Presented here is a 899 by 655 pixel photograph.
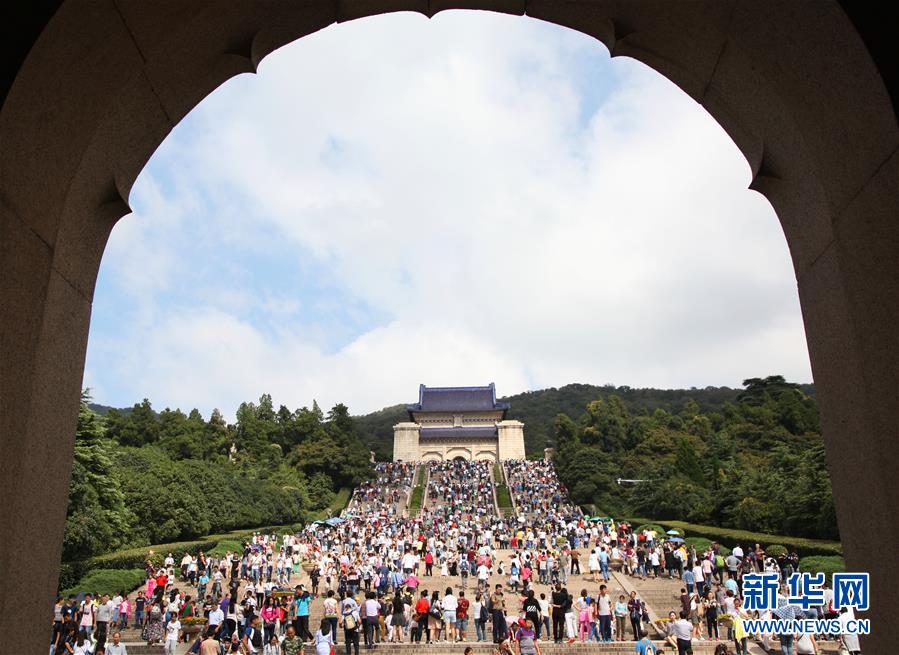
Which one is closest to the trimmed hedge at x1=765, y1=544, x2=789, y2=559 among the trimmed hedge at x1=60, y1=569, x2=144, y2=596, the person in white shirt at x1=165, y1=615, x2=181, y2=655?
the person in white shirt at x1=165, y1=615, x2=181, y2=655

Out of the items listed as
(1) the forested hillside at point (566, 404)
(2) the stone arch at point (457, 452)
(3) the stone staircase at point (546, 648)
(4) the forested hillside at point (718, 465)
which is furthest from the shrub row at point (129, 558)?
(1) the forested hillside at point (566, 404)

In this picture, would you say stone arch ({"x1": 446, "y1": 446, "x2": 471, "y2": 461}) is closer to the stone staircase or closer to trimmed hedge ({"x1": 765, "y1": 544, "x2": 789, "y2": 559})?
trimmed hedge ({"x1": 765, "y1": 544, "x2": 789, "y2": 559})

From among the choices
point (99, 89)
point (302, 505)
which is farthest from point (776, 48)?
point (302, 505)

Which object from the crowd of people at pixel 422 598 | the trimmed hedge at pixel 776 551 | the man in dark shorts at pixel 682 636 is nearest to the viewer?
the man in dark shorts at pixel 682 636

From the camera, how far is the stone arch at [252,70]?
3.85 meters

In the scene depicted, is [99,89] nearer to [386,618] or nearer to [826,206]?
[826,206]

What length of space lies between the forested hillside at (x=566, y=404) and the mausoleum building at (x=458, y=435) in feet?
107

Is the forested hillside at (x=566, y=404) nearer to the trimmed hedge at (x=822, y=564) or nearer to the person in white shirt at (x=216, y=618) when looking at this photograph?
the trimmed hedge at (x=822, y=564)

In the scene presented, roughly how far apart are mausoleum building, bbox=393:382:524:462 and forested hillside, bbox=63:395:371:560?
9620mm

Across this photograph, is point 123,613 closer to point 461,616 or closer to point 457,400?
point 461,616

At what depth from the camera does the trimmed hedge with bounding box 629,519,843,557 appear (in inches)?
879

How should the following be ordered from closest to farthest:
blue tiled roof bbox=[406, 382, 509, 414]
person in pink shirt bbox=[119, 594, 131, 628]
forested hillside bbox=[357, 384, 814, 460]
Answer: person in pink shirt bbox=[119, 594, 131, 628] → blue tiled roof bbox=[406, 382, 509, 414] → forested hillside bbox=[357, 384, 814, 460]

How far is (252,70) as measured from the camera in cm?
530

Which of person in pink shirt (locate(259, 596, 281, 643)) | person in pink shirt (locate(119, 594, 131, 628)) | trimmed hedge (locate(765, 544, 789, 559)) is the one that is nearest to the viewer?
person in pink shirt (locate(259, 596, 281, 643))
